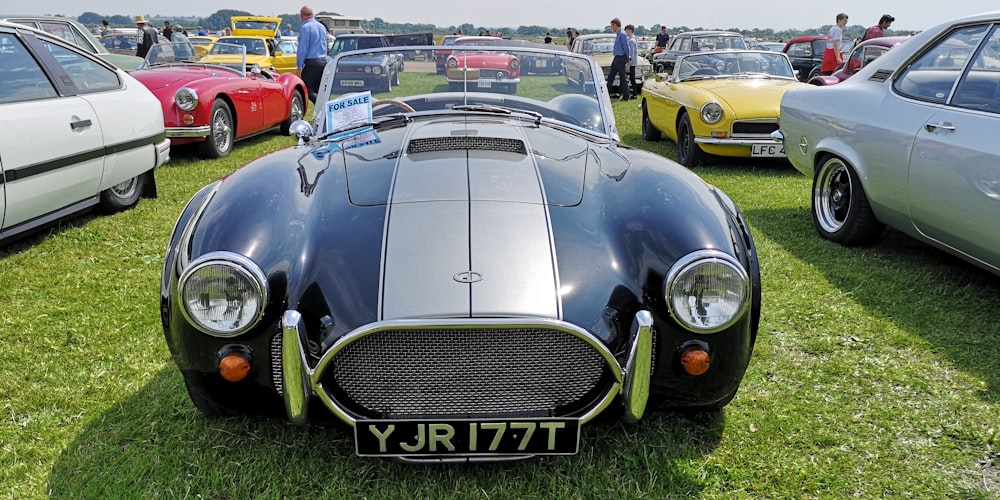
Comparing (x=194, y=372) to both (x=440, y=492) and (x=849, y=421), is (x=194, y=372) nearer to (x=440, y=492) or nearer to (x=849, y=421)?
(x=440, y=492)

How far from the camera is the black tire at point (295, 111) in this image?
402 inches

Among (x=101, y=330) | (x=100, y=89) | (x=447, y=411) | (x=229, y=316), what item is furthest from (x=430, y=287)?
(x=100, y=89)

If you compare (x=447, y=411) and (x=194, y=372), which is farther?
(x=194, y=372)

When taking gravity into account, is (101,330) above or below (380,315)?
below

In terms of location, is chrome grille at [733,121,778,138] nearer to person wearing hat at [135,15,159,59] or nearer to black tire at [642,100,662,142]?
black tire at [642,100,662,142]

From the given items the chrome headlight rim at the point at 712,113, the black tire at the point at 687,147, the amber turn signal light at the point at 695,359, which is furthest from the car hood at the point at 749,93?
the amber turn signal light at the point at 695,359

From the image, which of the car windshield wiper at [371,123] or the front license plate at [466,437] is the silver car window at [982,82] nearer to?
the car windshield wiper at [371,123]

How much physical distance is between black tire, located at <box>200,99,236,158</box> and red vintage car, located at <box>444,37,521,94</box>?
4.83m

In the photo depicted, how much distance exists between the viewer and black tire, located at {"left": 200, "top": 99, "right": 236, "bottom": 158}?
8.05m

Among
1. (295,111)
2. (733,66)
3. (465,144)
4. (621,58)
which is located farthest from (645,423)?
(621,58)

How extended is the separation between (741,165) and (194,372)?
22.6ft

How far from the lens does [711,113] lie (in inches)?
295

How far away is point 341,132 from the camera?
346 cm

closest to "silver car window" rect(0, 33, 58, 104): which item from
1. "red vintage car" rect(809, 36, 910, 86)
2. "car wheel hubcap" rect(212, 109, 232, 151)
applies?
"car wheel hubcap" rect(212, 109, 232, 151)
